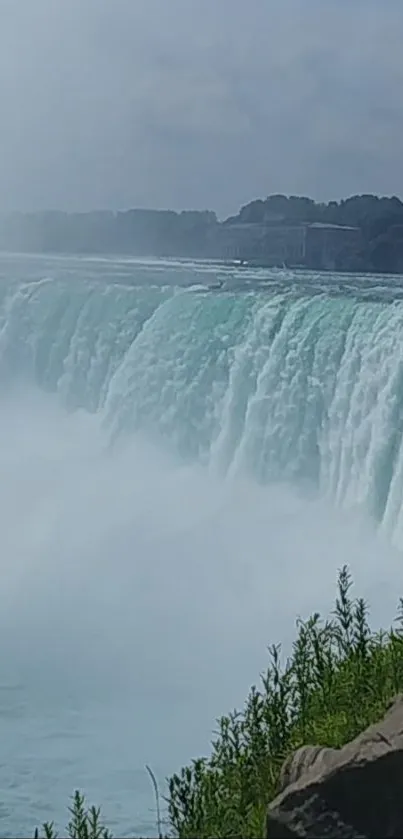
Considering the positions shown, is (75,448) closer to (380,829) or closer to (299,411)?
(299,411)

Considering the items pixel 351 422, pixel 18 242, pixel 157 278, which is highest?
pixel 18 242

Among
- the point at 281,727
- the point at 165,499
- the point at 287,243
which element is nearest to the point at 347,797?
the point at 281,727

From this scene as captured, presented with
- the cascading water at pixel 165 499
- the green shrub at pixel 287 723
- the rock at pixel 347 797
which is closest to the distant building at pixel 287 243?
the cascading water at pixel 165 499

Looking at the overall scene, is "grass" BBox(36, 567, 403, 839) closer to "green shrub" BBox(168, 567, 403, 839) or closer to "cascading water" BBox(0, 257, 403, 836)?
"green shrub" BBox(168, 567, 403, 839)

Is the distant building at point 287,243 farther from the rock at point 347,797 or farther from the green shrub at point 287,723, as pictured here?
the rock at point 347,797

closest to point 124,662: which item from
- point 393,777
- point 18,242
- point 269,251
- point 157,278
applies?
point 393,777

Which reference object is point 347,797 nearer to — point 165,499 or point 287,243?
point 165,499
